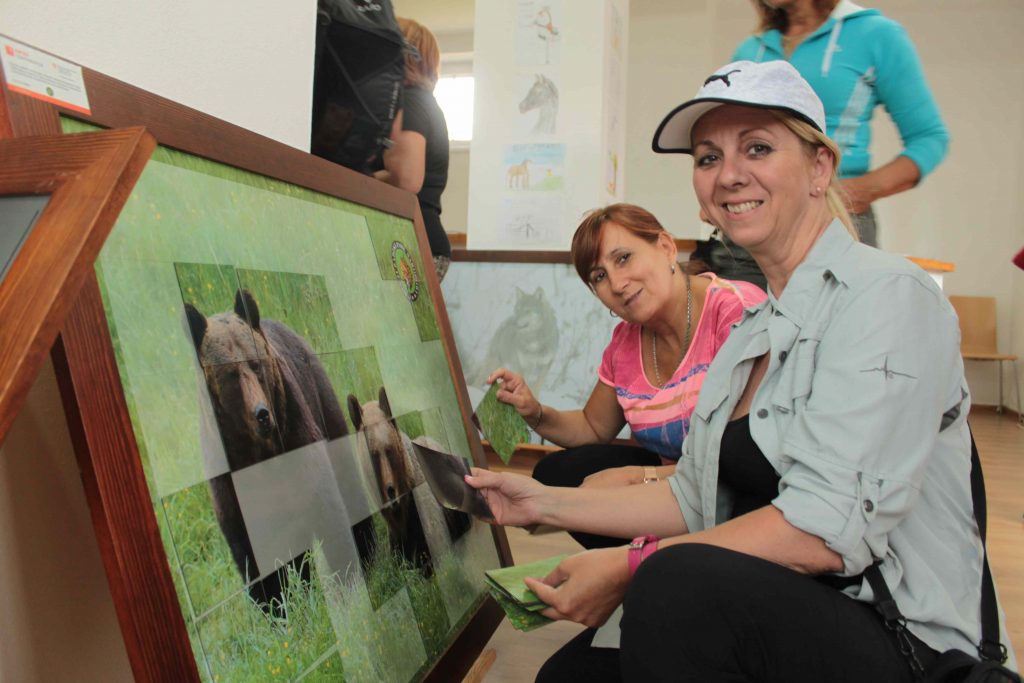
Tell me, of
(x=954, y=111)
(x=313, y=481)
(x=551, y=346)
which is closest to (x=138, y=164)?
(x=313, y=481)

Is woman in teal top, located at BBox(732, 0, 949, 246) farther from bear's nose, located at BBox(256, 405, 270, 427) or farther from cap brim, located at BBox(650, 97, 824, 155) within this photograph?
bear's nose, located at BBox(256, 405, 270, 427)

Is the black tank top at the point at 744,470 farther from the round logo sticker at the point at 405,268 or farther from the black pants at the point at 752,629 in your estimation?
the round logo sticker at the point at 405,268

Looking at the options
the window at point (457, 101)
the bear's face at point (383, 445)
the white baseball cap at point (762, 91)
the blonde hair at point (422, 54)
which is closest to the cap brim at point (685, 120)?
the white baseball cap at point (762, 91)

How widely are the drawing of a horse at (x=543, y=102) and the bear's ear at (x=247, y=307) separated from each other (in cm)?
305

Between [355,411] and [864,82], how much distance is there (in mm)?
1369

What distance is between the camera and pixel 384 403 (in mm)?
1318

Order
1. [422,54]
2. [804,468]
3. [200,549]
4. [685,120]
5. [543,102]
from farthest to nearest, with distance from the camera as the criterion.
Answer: [543,102], [422,54], [685,120], [804,468], [200,549]

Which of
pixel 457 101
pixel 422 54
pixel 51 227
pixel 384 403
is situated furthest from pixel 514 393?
pixel 457 101

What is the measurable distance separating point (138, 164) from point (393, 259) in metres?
0.79

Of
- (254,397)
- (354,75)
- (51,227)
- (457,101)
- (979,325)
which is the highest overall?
(457,101)

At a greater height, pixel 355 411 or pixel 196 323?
pixel 196 323

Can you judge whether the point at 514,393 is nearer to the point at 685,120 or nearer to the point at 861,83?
the point at 685,120

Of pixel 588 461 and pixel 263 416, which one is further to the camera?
pixel 588 461

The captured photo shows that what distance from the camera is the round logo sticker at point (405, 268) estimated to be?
1493mm
